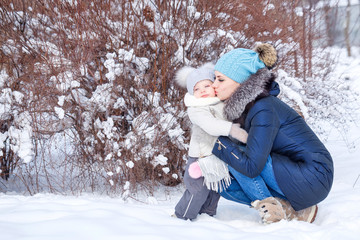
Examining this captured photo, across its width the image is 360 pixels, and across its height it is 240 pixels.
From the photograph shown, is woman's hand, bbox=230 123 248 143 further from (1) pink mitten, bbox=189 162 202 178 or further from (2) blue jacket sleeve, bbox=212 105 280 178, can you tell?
(1) pink mitten, bbox=189 162 202 178

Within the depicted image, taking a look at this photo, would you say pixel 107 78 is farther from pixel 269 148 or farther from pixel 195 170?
pixel 269 148

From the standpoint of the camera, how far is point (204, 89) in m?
2.49

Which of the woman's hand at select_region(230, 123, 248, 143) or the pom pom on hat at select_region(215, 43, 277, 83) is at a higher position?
the pom pom on hat at select_region(215, 43, 277, 83)

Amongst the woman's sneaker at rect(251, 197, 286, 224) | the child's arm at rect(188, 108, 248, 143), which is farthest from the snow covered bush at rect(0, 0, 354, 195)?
the woman's sneaker at rect(251, 197, 286, 224)

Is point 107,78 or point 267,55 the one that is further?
point 107,78

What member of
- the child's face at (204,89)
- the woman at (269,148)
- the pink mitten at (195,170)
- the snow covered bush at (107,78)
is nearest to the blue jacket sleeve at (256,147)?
the woman at (269,148)

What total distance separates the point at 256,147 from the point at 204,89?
1.84 feet

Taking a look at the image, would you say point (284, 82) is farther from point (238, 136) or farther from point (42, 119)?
point (42, 119)

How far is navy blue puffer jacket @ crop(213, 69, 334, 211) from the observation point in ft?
7.18

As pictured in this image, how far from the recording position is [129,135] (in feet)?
11.0

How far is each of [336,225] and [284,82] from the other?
7.32 feet

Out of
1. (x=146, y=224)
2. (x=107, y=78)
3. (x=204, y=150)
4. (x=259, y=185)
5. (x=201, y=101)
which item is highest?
(x=107, y=78)

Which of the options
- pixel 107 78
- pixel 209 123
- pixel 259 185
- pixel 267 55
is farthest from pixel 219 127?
pixel 107 78

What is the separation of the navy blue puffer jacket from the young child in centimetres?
8
